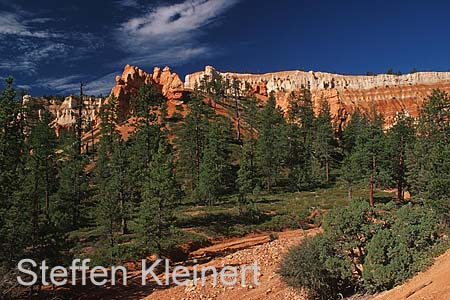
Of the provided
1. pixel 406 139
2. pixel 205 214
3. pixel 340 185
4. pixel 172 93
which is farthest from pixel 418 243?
pixel 172 93

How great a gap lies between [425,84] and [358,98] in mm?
26114

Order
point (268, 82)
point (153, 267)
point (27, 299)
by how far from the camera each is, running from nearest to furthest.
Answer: point (27, 299)
point (153, 267)
point (268, 82)

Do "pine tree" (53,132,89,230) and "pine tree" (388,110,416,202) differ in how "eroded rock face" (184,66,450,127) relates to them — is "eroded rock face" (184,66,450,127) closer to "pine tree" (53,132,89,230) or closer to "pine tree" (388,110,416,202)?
"pine tree" (388,110,416,202)

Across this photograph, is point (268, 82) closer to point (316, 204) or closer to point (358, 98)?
point (358, 98)

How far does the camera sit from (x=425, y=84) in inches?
5787

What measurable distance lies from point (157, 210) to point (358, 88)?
451 feet

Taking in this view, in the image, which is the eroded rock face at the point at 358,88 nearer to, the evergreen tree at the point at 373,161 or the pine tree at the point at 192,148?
the pine tree at the point at 192,148

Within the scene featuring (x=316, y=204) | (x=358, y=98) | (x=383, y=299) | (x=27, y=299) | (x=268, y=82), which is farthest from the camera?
(x=268, y=82)

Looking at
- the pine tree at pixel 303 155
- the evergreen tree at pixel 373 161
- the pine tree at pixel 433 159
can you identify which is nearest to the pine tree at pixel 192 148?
the pine tree at pixel 303 155

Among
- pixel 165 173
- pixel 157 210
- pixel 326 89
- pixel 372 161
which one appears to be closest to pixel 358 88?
pixel 326 89

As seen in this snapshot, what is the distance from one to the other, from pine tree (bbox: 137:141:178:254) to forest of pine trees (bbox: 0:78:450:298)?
0.08 meters

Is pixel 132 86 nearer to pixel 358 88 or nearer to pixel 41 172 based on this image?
pixel 41 172

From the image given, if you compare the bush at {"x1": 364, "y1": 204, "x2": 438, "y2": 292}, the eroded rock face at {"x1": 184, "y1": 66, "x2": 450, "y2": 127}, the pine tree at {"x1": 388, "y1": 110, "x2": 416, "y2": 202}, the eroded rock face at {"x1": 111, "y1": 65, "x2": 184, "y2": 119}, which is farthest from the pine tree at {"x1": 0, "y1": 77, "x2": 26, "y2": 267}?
the eroded rock face at {"x1": 184, "y1": 66, "x2": 450, "y2": 127}

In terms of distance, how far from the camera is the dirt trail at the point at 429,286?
1168cm
